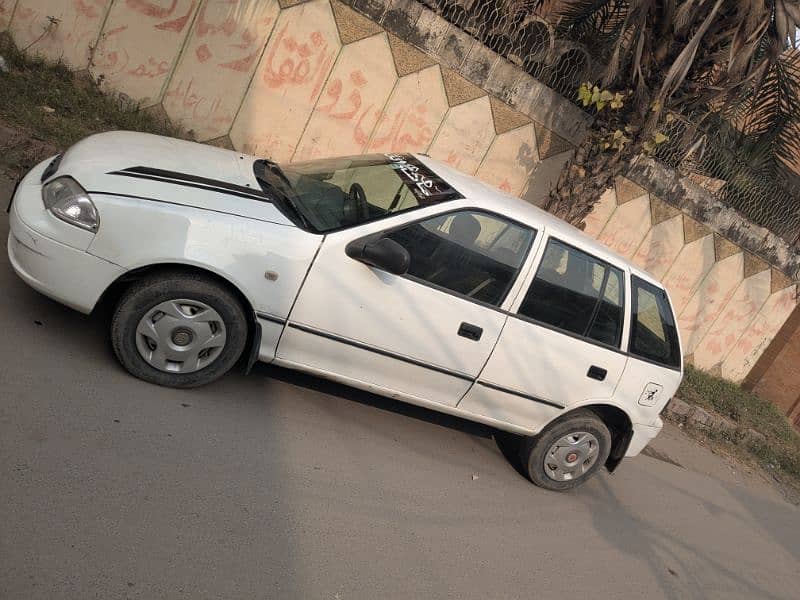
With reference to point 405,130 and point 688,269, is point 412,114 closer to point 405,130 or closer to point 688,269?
point 405,130

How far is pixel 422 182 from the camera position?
15.5 ft

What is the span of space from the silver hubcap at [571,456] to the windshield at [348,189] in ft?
6.52

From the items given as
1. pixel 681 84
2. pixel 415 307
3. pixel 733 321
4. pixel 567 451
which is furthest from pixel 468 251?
pixel 733 321

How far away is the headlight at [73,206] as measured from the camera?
383 cm

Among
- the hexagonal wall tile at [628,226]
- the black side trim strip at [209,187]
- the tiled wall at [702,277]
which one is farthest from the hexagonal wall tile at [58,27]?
the hexagonal wall tile at [628,226]

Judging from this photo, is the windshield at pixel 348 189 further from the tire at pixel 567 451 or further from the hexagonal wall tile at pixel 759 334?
the hexagonal wall tile at pixel 759 334

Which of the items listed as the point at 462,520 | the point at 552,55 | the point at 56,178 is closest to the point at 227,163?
the point at 56,178

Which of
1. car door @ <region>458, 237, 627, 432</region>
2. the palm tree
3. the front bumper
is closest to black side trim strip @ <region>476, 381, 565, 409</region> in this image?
car door @ <region>458, 237, 627, 432</region>

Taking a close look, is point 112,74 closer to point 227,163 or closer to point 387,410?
point 227,163

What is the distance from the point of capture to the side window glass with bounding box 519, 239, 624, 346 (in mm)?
4797

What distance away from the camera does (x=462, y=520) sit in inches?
179

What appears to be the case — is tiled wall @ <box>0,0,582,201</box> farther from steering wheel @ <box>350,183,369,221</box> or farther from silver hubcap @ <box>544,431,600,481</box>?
silver hubcap @ <box>544,431,600,481</box>

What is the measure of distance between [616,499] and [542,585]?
195 cm

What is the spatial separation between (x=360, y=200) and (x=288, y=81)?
3913 millimetres
